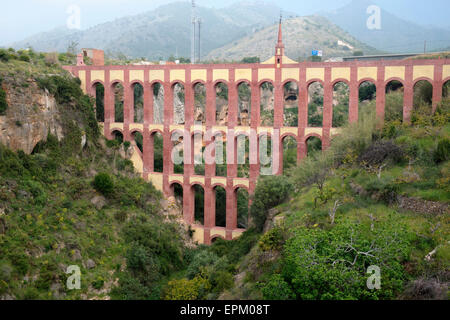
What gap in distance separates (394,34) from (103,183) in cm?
12044

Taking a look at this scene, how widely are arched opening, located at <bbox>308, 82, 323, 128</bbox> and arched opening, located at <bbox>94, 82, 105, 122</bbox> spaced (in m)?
31.2

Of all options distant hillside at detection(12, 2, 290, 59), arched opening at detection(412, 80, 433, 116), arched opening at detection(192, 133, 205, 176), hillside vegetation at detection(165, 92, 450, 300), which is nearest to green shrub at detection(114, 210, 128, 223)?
hillside vegetation at detection(165, 92, 450, 300)

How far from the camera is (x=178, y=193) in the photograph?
1432 inches

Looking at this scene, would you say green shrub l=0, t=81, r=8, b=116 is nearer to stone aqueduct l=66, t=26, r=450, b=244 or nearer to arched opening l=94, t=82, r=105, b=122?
stone aqueduct l=66, t=26, r=450, b=244

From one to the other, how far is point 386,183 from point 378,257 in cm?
625

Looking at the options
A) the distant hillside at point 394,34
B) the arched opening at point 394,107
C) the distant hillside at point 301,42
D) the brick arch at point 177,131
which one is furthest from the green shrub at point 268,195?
the distant hillside at point 394,34

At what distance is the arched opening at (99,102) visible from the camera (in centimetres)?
3850

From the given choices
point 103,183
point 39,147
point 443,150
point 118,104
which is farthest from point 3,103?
point 443,150

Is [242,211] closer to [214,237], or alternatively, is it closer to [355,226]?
[214,237]

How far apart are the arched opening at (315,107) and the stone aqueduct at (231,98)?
30.5m
